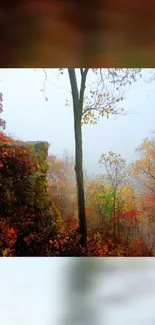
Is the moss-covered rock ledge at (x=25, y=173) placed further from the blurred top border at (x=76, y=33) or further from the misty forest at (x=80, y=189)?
the blurred top border at (x=76, y=33)

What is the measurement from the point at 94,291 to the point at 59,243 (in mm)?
1965

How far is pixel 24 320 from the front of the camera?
588 mm

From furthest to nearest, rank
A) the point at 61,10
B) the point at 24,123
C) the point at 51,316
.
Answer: the point at 24,123, the point at 51,316, the point at 61,10

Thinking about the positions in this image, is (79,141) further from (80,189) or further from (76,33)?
(76,33)

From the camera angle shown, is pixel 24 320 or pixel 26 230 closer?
pixel 24 320

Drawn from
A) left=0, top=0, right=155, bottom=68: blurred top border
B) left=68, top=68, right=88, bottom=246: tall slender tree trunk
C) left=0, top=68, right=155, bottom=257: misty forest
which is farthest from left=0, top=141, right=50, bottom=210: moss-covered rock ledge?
left=0, top=0, right=155, bottom=68: blurred top border

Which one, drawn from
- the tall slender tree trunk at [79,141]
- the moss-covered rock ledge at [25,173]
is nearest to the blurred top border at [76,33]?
the tall slender tree trunk at [79,141]

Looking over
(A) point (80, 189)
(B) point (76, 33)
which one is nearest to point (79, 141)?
(A) point (80, 189)

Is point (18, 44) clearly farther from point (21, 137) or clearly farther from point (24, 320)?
point (21, 137)

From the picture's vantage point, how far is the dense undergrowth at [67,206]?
265 centimetres

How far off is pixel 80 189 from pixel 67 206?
0.51 feet

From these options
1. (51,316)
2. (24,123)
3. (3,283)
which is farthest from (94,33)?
(24,123)

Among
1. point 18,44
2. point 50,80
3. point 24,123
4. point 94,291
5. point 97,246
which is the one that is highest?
point 50,80

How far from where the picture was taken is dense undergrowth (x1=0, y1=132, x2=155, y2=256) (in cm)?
265
